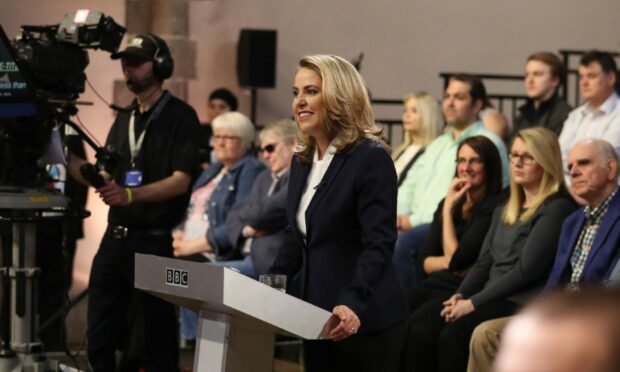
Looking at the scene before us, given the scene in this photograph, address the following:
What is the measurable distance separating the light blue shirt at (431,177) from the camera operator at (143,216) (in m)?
1.97

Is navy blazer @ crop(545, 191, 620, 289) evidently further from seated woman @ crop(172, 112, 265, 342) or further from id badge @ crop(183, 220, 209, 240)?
id badge @ crop(183, 220, 209, 240)

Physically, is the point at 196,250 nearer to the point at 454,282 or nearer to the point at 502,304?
the point at 454,282

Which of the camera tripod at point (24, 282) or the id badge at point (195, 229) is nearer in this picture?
the camera tripod at point (24, 282)

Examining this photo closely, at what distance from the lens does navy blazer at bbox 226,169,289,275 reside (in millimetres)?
5605

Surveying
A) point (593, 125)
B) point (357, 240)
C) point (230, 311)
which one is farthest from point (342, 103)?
point (593, 125)

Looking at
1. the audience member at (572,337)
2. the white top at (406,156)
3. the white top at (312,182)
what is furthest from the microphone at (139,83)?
the audience member at (572,337)

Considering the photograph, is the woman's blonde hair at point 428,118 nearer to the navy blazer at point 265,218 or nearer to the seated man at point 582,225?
the navy blazer at point 265,218

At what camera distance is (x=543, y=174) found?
4.84 m

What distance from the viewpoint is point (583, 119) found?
20.0 feet

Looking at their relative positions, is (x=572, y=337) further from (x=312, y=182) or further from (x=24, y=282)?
(x=24, y=282)

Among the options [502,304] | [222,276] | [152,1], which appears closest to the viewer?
[222,276]

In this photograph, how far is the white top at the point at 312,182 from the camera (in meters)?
3.03

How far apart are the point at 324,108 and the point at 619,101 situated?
3.52 m

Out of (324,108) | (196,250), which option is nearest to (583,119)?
(196,250)
